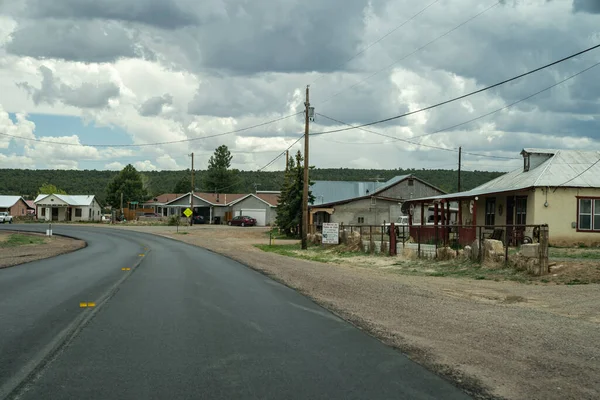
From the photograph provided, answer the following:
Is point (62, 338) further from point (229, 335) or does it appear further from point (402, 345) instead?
point (402, 345)

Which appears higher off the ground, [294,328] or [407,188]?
[407,188]

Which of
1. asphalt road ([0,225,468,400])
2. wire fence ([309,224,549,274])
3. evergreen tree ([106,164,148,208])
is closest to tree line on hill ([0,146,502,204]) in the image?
evergreen tree ([106,164,148,208])

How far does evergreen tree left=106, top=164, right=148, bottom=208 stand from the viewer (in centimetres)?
12238

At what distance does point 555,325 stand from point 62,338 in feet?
25.7

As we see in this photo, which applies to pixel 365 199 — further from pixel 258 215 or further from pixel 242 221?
pixel 258 215

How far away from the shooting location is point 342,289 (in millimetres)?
16281

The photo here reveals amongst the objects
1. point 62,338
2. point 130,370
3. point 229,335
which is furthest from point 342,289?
point 130,370

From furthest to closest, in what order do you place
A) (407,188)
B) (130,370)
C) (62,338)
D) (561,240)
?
1. (407,188)
2. (561,240)
3. (62,338)
4. (130,370)

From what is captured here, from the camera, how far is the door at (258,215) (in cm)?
9238

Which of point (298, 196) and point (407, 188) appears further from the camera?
point (407, 188)

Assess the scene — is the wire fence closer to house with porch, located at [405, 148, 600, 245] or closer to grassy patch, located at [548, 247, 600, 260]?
house with porch, located at [405, 148, 600, 245]

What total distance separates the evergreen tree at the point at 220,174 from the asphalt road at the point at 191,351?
117236 millimetres

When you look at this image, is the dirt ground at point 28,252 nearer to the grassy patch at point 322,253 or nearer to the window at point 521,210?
the grassy patch at point 322,253

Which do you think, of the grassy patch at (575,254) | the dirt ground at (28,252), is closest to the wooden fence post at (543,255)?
the grassy patch at (575,254)
